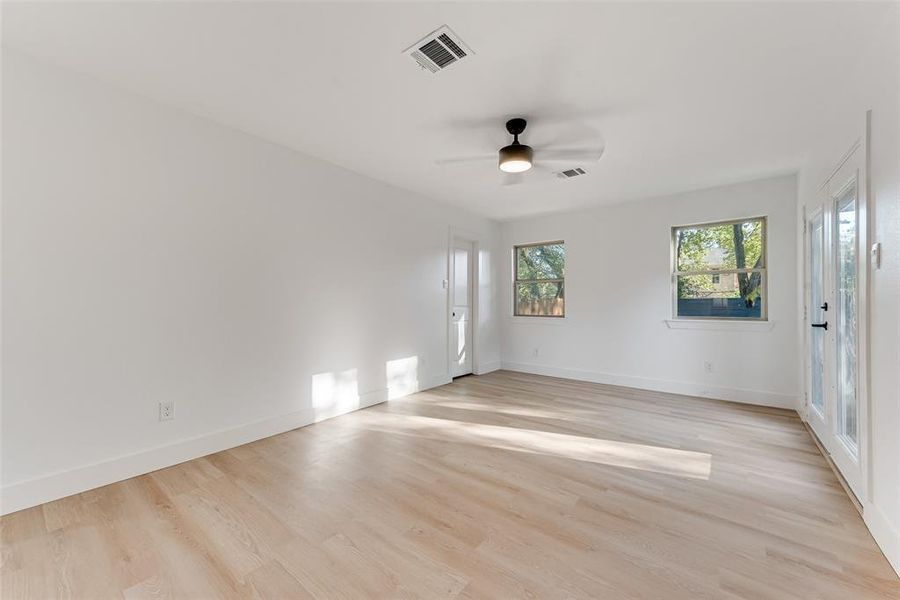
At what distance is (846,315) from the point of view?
2.46 metres

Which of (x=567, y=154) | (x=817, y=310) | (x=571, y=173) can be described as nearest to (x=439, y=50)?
(x=567, y=154)

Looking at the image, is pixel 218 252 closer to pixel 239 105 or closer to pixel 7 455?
pixel 239 105

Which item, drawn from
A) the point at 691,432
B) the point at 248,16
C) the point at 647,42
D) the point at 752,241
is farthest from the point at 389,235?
the point at 752,241

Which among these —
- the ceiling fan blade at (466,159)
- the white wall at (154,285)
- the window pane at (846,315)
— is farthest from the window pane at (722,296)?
the white wall at (154,285)

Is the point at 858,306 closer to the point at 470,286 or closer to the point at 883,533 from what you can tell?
the point at 883,533

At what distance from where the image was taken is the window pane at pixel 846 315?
230 cm

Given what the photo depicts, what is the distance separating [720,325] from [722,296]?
1.16 feet

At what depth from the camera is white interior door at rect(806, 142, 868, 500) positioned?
2021 mm

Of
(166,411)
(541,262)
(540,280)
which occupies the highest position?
(541,262)

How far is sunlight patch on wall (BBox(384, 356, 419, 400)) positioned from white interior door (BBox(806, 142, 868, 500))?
376cm

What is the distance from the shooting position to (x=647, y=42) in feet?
6.43

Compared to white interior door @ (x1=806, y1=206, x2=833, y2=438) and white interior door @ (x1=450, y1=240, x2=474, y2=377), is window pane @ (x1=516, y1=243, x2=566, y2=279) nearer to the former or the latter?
white interior door @ (x1=450, y1=240, x2=474, y2=377)

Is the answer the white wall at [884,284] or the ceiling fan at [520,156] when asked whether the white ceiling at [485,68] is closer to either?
the ceiling fan at [520,156]

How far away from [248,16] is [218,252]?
1697 mm
